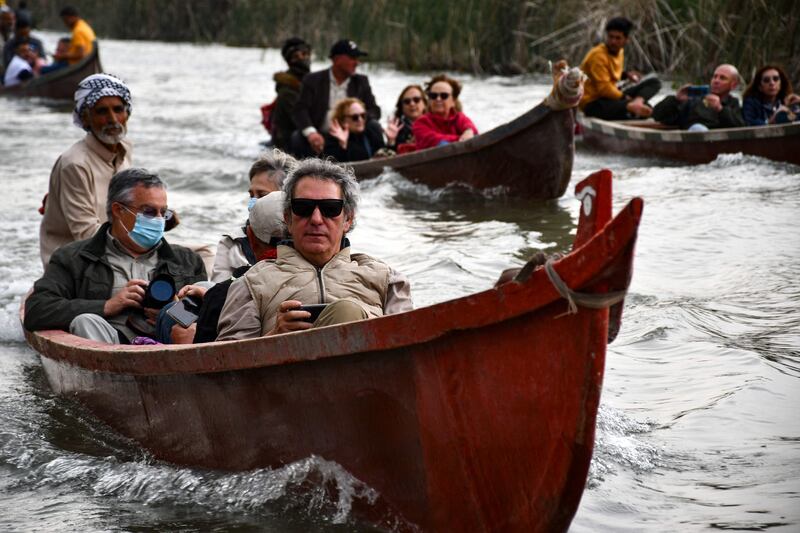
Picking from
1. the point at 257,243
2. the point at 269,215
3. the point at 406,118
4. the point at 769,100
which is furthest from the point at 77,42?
the point at 269,215

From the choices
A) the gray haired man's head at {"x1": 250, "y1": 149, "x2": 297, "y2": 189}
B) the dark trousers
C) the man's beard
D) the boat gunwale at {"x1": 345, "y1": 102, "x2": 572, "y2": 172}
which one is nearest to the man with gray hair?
the gray haired man's head at {"x1": 250, "y1": 149, "x2": 297, "y2": 189}

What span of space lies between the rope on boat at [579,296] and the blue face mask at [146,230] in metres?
2.37

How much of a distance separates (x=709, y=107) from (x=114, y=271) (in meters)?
7.87

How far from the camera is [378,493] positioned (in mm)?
3715

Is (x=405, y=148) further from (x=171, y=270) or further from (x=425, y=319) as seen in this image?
(x=425, y=319)

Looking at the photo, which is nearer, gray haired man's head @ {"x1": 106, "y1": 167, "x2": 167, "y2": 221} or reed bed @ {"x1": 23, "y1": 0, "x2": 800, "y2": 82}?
gray haired man's head @ {"x1": 106, "y1": 167, "x2": 167, "y2": 221}

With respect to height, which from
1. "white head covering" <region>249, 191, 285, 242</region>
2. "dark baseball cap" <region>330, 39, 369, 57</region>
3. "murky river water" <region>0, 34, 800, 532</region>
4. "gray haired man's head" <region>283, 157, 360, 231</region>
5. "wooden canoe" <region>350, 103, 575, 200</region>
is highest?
"dark baseball cap" <region>330, 39, 369, 57</region>

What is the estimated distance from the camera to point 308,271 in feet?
12.9

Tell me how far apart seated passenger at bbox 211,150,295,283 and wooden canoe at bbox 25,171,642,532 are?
0.79m

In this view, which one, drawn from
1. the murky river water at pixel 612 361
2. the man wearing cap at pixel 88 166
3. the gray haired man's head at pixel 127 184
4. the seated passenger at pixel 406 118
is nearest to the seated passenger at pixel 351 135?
the seated passenger at pixel 406 118

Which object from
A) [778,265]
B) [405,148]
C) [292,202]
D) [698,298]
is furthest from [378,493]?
[405,148]

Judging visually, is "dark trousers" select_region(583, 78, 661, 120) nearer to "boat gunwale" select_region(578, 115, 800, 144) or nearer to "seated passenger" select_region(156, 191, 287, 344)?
"boat gunwale" select_region(578, 115, 800, 144)

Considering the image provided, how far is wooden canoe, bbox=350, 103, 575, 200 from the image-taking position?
946 centimetres

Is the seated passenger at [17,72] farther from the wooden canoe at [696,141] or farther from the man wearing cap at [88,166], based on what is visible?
the man wearing cap at [88,166]
